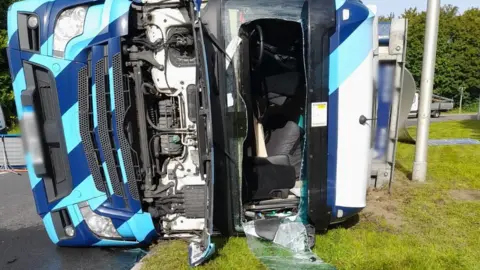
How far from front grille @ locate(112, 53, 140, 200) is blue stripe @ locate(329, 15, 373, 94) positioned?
1.64 m

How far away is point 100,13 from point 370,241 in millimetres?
3006

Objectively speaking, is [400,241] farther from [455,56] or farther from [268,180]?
[455,56]

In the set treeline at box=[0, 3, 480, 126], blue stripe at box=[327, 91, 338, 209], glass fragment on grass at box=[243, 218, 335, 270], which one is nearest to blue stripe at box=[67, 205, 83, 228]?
glass fragment on grass at box=[243, 218, 335, 270]

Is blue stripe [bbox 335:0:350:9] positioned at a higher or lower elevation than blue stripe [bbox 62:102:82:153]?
higher

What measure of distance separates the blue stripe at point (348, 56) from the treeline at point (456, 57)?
26909mm

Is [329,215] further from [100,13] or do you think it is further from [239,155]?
[100,13]

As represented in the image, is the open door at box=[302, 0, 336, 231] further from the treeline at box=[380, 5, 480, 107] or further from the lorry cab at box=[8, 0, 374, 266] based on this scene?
the treeline at box=[380, 5, 480, 107]

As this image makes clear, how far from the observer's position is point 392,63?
446 cm

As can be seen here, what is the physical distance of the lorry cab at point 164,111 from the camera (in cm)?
284

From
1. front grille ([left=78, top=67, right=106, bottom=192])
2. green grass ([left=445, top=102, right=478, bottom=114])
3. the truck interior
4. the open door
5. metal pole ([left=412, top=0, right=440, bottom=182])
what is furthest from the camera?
green grass ([left=445, top=102, right=478, bottom=114])

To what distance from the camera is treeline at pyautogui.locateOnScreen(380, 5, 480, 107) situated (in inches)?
1093

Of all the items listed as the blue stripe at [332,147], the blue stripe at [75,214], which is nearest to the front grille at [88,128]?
the blue stripe at [75,214]

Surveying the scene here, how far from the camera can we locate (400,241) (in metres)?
3.27

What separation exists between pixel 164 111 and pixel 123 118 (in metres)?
0.37
